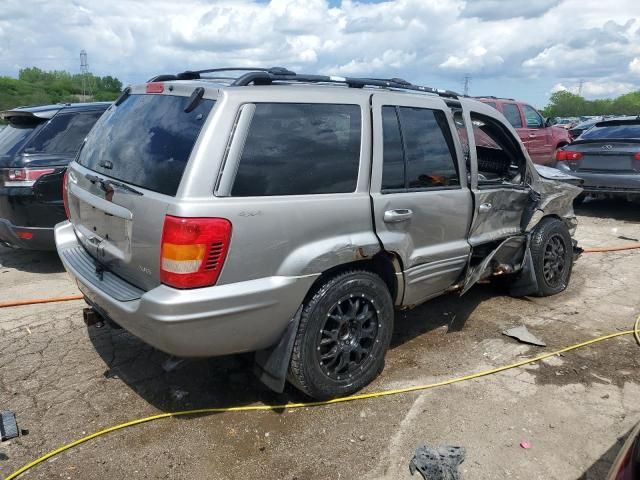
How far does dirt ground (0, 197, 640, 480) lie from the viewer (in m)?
2.88

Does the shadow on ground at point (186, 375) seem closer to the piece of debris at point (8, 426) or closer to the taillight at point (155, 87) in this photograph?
the piece of debris at point (8, 426)

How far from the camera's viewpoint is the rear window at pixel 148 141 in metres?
2.85

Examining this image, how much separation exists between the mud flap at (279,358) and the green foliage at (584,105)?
103084 mm

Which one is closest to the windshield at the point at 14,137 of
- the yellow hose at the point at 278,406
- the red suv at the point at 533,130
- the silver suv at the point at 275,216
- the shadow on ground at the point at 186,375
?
the silver suv at the point at 275,216

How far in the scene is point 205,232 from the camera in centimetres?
267

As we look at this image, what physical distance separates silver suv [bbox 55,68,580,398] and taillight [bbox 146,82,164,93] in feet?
0.05

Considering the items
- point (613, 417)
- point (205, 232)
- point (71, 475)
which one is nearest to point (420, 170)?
point (205, 232)

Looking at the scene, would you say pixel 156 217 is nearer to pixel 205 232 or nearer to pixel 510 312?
pixel 205 232

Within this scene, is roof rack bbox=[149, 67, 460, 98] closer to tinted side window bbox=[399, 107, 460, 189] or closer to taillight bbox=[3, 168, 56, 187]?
tinted side window bbox=[399, 107, 460, 189]

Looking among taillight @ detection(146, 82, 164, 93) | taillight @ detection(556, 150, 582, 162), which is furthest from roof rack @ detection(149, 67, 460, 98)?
taillight @ detection(556, 150, 582, 162)

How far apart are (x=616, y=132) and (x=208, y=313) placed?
8617 millimetres

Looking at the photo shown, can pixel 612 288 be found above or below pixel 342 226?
below

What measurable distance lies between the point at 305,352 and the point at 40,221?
375 centimetres

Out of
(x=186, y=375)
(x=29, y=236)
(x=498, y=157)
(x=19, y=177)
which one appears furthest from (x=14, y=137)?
(x=498, y=157)
